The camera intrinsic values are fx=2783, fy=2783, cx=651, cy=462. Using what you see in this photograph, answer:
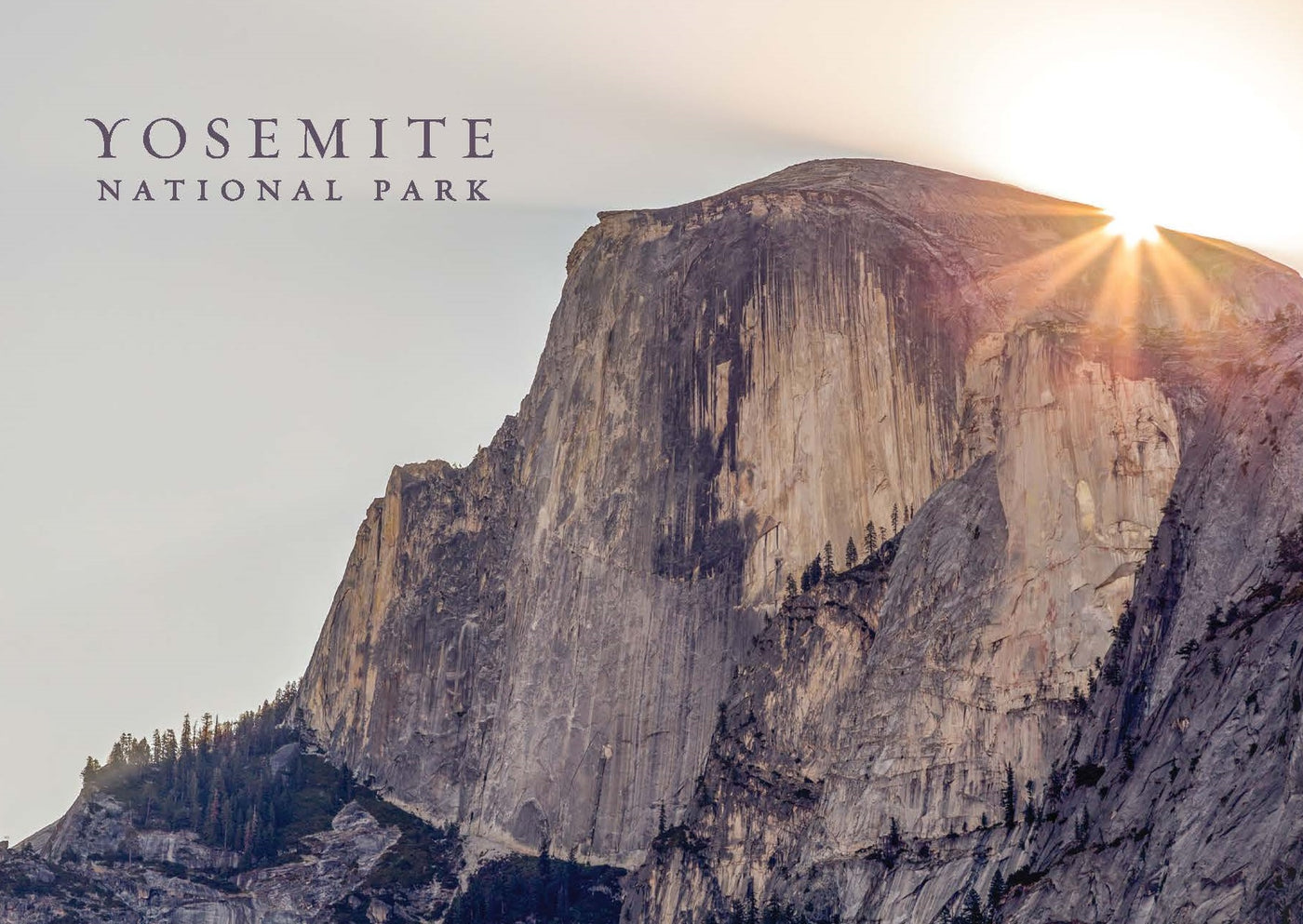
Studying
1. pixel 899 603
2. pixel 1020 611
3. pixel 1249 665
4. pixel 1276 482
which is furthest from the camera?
pixel 899 603

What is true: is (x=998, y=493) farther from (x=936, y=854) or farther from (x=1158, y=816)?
(x=1158, y=816)

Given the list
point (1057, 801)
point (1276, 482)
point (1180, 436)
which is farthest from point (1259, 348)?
point (1057, 801)

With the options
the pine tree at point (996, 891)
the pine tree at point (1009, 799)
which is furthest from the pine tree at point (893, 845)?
the pine tree at point (996, 891)

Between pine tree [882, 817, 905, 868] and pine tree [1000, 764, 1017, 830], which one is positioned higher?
pine tree [1000, 764, 1017, 830]

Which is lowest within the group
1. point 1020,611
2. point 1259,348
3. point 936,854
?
point 936,854

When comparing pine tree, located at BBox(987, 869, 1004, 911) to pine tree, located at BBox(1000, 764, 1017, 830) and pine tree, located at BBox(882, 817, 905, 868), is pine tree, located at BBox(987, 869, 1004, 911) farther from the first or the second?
pine tree, located at BBox(882, 817, 905, 868)

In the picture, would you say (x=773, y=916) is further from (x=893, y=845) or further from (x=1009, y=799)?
(x=1009, y=799)

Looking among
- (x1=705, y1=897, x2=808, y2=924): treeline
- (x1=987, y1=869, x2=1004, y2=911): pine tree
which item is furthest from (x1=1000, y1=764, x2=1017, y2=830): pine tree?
(x1=705, y1=897, x2=808, y2=924): treeline

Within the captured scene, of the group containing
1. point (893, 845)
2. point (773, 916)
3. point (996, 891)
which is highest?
point (893, 845)

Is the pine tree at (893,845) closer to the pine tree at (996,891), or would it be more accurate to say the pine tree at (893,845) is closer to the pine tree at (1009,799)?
the pine tree at (1009,799)

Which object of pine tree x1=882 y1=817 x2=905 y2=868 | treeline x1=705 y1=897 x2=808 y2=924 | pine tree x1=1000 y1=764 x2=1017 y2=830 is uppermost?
pine tree x1=1000 y1=764 x2=1017 y2=830

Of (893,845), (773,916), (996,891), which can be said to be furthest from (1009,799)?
(773,916)
